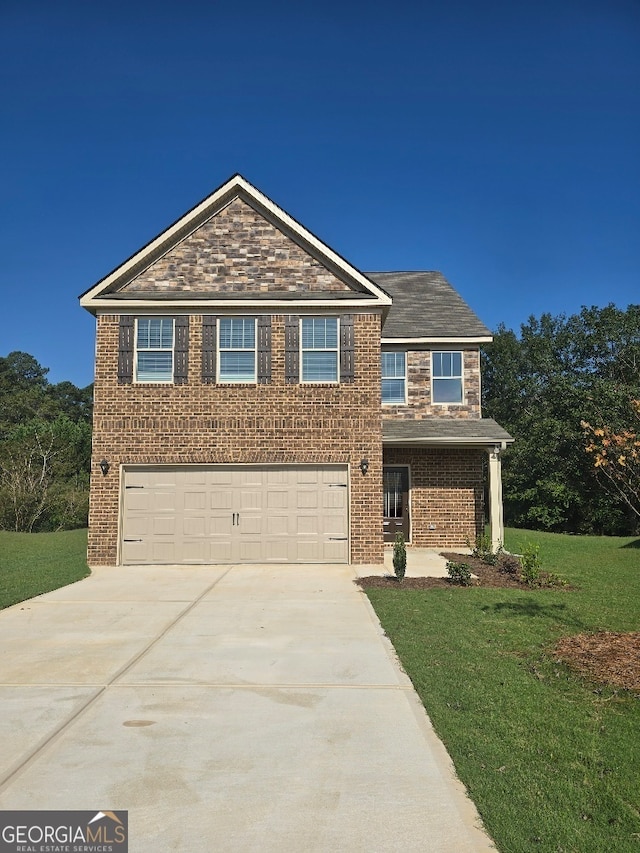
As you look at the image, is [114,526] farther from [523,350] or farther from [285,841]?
[523,350]

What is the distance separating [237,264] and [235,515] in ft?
19.0

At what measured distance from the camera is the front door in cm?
1727

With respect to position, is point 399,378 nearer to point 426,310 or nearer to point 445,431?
point 445,431

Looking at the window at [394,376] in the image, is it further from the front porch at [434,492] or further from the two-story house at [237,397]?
the two-story house at [237,397]

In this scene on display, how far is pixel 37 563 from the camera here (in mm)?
14539

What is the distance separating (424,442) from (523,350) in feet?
103

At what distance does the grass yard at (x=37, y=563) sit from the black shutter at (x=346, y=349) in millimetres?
6899

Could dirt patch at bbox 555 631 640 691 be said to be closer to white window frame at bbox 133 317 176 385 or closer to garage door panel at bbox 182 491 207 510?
garage door panel at bbox 182 491 207 510

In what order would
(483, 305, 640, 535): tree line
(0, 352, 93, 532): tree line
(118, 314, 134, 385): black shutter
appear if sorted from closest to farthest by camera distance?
(118, 314, 134, 385): black shutter
(0, 352, 93, 532): tree line
(483, 305, 640, 535): tree line

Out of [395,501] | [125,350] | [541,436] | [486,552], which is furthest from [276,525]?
[541,436]

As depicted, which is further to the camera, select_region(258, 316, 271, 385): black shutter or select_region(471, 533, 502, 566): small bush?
select_region(258, 316, 271, 385): black shutter

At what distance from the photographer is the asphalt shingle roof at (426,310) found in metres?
18.3

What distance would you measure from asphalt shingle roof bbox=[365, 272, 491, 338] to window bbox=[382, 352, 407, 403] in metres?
0.62

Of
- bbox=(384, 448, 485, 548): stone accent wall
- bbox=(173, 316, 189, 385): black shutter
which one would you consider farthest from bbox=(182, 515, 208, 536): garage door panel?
bbox=(384, 448, 485, 548): stone accent wall
